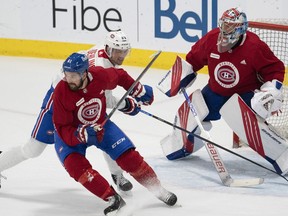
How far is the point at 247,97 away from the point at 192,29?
220 cm

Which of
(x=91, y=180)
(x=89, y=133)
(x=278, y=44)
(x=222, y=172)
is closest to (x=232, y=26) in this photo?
(x=222, y=172)

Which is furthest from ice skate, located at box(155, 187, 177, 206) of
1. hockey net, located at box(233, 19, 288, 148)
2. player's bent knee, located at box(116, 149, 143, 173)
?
hockey net, located at box(233, 19, 288, 148)

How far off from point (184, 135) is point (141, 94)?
2.44ft

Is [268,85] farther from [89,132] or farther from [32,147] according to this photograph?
[32,147]

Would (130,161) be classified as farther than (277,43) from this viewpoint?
No

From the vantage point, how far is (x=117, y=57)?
16.6 feet

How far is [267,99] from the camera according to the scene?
5234 millimetres

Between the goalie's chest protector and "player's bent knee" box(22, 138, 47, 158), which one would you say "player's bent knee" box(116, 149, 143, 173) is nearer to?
"player's bent knee" box(22, 138, 47, 158)

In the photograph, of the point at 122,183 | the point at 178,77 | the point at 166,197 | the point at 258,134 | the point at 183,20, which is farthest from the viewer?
the point at 183,20

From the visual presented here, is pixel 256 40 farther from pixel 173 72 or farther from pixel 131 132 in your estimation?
pixel 131 132

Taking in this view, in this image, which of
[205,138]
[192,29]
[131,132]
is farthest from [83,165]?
[192,29]

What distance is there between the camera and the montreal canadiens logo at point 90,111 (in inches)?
187

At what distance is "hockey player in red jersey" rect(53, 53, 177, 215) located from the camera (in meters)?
4.62

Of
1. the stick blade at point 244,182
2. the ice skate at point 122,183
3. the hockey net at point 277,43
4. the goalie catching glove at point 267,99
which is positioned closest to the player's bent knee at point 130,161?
the ice skate at point 122,183
